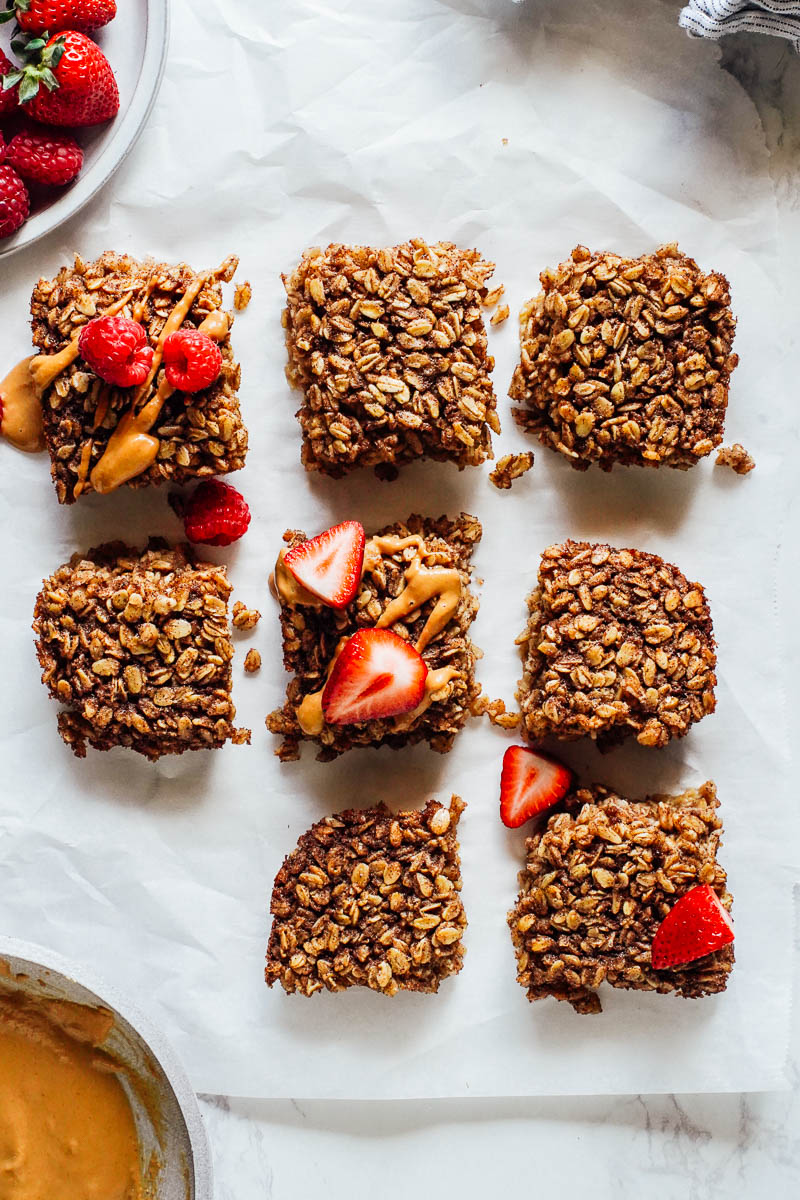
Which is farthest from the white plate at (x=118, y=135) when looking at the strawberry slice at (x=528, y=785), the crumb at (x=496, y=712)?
the strawberry slice at (x=528, y=785)

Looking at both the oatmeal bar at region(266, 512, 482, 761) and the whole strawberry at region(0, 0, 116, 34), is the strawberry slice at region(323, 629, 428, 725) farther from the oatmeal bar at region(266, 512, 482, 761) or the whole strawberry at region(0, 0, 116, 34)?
the whole strawberry at region(0, 0, 116, 34)

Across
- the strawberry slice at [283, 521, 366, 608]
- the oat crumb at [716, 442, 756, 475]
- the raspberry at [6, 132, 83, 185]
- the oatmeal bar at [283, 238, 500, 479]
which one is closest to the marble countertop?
the strawberry slice at [283, 521, 366, 608]

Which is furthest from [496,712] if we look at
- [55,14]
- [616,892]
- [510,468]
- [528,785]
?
[55,14]

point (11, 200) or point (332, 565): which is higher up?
point (11, 200)

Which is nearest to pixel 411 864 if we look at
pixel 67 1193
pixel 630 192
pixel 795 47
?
pixel 67 1193

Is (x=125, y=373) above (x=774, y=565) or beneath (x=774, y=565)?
above

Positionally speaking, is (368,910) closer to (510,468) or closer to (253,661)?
(253,661)

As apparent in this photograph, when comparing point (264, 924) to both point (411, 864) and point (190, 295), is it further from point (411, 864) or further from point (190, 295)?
point (190, 295)
